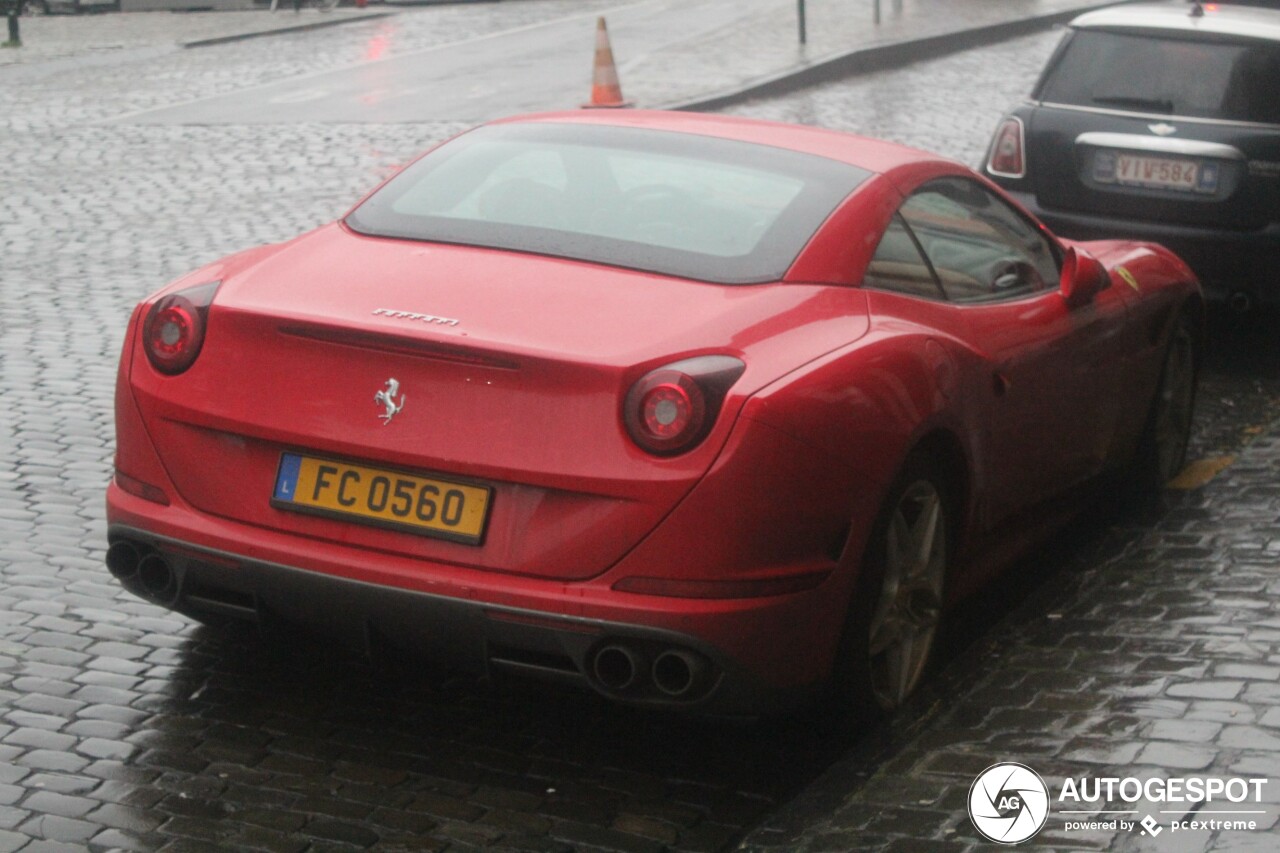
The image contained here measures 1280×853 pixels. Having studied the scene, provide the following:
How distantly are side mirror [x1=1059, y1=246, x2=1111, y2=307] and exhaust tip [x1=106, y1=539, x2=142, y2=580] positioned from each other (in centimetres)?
272

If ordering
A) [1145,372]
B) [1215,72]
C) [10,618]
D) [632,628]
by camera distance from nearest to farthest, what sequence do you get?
[632,628]
[10,618]
[1145,372]
[1215,72]

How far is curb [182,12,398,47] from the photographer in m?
26.2

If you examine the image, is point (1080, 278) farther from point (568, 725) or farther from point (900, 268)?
point (568, 725)

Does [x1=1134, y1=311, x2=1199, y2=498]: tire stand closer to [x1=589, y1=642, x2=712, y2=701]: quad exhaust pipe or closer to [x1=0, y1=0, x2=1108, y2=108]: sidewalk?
[x1=589, y1=642, x2=712, y2=701]: quad exhaust pipe

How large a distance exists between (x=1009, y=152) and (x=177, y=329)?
5.65 m

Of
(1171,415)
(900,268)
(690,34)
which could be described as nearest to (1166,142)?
(1171,415)

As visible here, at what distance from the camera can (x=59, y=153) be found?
15727 millimetres

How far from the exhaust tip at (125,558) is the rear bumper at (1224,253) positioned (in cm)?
563

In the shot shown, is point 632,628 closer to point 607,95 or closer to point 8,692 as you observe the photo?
point 8,692

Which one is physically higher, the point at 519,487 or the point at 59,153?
the point at 519,487

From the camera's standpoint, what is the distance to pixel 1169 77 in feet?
30.4

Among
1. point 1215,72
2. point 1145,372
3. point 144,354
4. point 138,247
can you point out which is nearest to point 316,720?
point 144,354

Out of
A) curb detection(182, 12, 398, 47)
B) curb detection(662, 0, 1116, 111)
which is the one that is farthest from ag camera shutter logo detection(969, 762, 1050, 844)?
curb detection(182, 12, 398, 47)

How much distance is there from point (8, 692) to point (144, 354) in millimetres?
916
